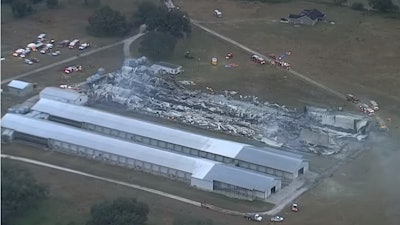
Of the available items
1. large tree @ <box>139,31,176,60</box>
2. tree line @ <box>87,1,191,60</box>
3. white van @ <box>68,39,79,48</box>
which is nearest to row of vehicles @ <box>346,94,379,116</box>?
large tree @ <box>139,31,176,60</box>

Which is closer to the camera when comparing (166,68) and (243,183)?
(243,183)

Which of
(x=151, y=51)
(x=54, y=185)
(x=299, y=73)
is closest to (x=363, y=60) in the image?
(x=299, y=73)

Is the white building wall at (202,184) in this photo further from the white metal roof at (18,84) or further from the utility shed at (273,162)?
the white metal roof at (18,84)

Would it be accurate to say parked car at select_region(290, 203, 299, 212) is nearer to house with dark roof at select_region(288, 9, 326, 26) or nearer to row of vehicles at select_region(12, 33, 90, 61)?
row of vehicles at select_region(12, 33, 90, 61)

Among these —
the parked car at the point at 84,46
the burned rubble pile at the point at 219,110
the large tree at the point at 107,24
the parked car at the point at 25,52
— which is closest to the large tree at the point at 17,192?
the burned rubble pile at the point at 219,110

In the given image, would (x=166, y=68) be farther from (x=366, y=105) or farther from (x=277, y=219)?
(x=277, y=219)

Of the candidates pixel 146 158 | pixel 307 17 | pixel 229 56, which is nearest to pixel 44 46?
pixel 229 56

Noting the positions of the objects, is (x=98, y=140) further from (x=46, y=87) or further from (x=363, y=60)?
(x=363, y=60)
